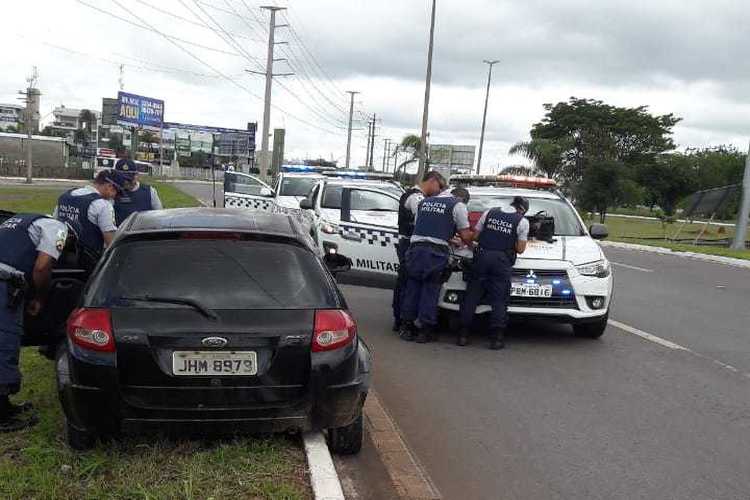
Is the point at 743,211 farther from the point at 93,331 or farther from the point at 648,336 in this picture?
the point at 93,331

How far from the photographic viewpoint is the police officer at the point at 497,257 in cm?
719

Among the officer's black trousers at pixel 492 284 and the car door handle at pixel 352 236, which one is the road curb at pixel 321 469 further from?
the car door handle at pixel 352 236

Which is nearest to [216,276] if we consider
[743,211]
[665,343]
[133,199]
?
[133,199]

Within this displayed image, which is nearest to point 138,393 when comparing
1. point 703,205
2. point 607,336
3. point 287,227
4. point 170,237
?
point 170,237

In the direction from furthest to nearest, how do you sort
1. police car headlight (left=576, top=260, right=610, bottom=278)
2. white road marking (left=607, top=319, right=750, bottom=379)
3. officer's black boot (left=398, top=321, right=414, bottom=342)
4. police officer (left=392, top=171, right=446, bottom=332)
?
police officer (left=392, top=171, right=446, bottom=332) < officer's black boot (left=398, top=321, right=414, bottom=342) < police car headlight (left=576, top=260, right=610, bottom=278) < white road marking (left=607, top=319, right=750, bottom=379)

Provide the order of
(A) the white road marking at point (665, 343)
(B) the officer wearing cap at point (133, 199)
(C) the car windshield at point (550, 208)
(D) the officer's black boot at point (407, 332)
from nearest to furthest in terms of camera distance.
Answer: (A) the white road marking at point (665, 343), (B) the officer wearing cap at point (133, 199), (D) the officer's black boot at point (407, 332), (C) the car windshield at point (550, 208)

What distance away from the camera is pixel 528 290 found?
751 centimetres

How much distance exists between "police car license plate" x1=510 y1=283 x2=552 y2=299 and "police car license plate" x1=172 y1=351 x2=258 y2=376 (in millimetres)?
4221

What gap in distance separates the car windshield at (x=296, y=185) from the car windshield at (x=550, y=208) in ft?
29.1

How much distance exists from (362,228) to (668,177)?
55813 millimetres

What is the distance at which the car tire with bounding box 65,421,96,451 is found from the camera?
3902 millimetres

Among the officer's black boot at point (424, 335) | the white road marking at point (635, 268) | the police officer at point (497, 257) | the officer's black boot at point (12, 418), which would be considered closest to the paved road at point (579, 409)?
the officer's black boot at point (424, 335)

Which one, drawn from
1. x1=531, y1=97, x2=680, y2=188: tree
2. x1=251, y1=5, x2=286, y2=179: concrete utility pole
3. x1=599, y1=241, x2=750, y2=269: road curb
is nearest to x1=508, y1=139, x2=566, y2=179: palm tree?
x1=531, y1=97, x2=680, y2=188: tree

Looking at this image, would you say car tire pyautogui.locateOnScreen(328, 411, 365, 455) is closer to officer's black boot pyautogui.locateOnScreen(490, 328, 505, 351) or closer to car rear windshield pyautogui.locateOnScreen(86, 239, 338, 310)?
car rear windshield pyautogui.locateOnScreen(86, 239, 338, 310)
